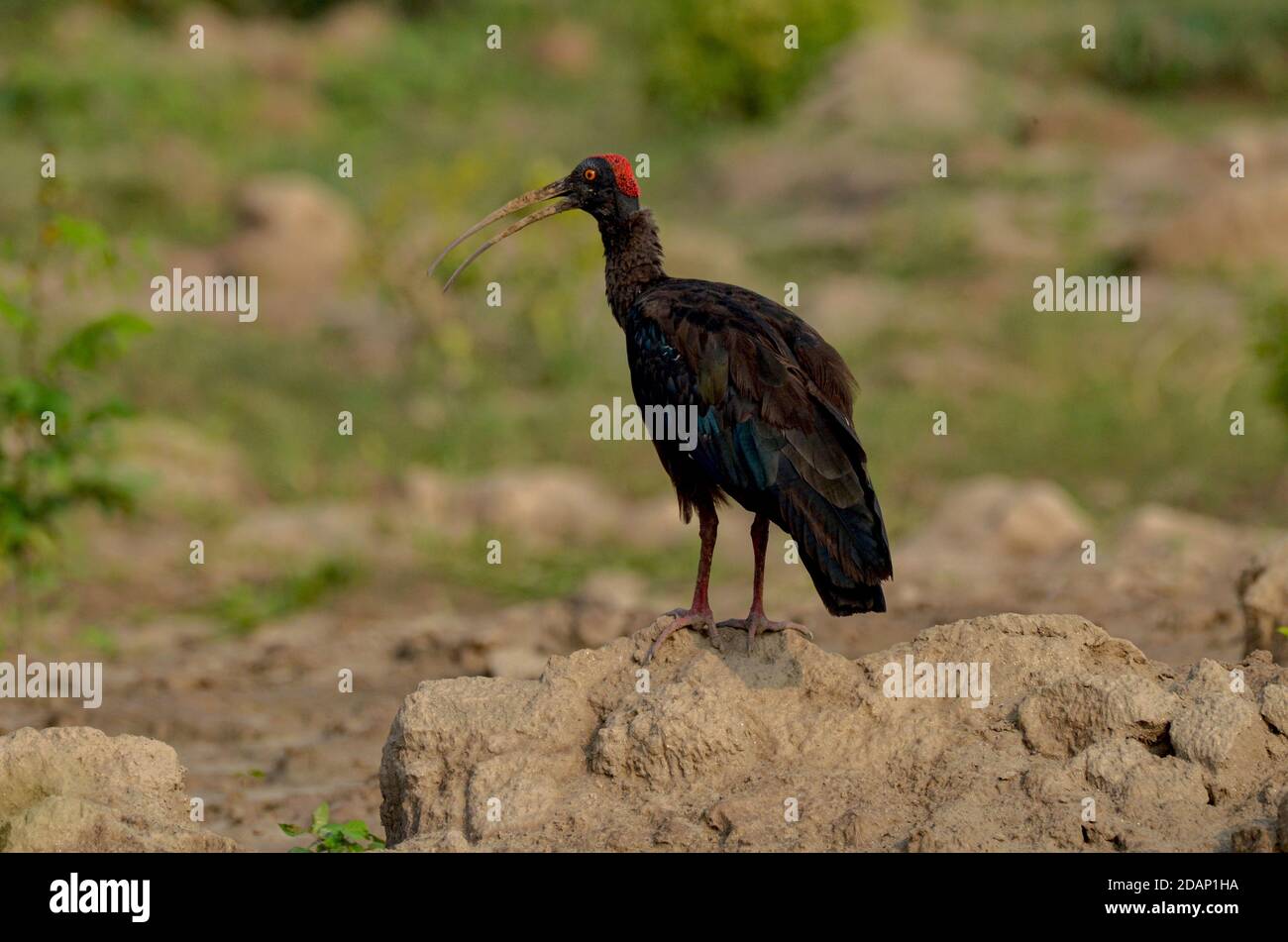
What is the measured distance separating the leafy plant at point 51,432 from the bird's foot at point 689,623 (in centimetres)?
400

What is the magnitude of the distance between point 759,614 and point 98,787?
7.20ft

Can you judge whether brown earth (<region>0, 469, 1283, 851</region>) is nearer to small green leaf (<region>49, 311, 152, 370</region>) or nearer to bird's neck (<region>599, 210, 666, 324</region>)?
bird's neck (<region>599, 210, 666, 324</region>)

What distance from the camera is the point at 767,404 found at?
618 cm

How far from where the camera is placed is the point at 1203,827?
17.8ft

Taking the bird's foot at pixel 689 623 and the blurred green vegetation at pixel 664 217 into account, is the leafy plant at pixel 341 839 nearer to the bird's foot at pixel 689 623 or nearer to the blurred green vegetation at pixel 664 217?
the bird's foot at pixel 689 623

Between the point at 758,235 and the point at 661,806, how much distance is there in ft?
53.5

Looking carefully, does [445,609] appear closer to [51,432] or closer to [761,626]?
[51,432]

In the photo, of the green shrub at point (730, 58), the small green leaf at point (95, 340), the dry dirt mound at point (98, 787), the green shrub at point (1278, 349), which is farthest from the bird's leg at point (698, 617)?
the green shrub at point (730, 58)

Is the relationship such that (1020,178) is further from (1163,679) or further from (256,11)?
(256,11)

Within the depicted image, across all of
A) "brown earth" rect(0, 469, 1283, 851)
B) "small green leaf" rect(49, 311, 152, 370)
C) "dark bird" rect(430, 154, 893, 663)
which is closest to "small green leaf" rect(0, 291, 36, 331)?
"small green leaf" rect(49, 311, 152, 370)

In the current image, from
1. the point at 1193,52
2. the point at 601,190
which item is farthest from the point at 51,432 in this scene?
the point at 1193,52

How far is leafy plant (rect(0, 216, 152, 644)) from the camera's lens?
9.21 meters

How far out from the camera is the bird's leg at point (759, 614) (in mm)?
6188

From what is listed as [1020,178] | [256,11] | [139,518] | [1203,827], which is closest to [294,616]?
[139,518]
